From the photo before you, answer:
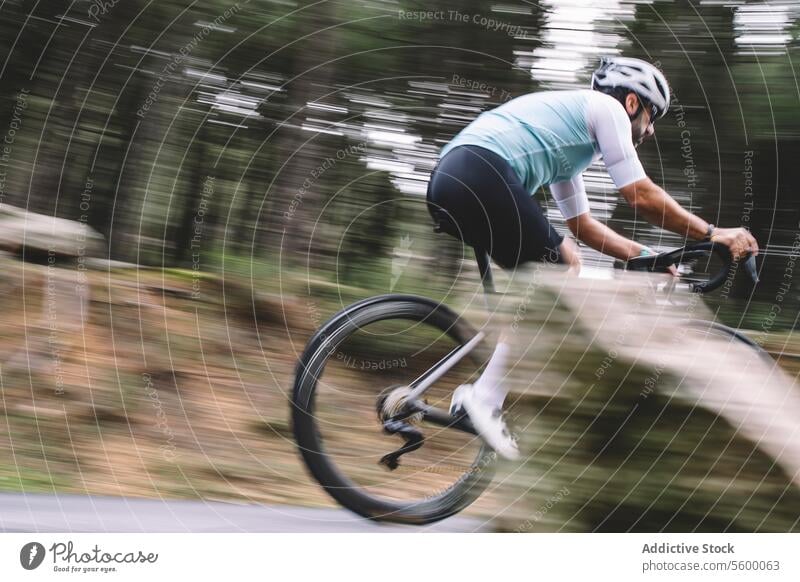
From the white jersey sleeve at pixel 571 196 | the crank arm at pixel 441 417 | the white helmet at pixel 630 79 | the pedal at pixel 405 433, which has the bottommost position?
the pedal at pixel 405 433

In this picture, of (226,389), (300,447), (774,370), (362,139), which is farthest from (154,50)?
(774,370)

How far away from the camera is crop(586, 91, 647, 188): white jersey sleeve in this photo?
2.56m

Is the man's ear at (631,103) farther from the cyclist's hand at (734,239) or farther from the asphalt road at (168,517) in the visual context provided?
the asphalt road at (168,517)

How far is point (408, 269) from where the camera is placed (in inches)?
139

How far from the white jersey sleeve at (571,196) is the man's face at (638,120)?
0.25 metres

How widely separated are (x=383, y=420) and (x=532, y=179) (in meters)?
1.01

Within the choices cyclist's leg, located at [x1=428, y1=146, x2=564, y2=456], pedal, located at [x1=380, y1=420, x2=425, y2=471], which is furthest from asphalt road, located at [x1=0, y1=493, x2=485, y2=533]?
cyclist's leg, located at [x1=428, y1=146, x2=564, y2=456]

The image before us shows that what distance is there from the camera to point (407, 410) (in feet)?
8.80

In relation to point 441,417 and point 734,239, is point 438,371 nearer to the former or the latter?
point 441,417

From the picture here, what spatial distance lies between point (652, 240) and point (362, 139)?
4.67 feet

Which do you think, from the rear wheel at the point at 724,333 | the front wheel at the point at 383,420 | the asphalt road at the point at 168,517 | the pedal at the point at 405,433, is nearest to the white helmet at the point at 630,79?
the rear wheel at the point at 724,333

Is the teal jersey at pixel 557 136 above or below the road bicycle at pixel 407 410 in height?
above

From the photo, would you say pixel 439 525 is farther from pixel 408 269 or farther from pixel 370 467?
pixel 408 269

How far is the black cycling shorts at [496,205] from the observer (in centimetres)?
255
